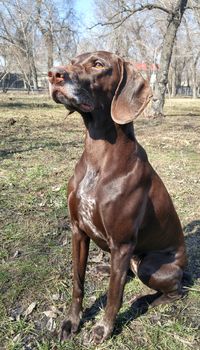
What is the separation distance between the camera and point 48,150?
734 centimetres

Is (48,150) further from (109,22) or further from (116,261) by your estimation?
(109,22)

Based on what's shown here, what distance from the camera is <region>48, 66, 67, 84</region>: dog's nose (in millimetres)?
2064

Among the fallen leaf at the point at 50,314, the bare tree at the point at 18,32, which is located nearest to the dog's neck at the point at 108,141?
the fallen leaf at the point at 50,314

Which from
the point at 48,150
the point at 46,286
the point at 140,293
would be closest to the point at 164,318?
the point at 140,293

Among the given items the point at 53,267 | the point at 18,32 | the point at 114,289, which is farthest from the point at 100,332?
the point at 18,32

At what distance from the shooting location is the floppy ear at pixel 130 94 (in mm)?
2320

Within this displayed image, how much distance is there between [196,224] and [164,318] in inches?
66.5

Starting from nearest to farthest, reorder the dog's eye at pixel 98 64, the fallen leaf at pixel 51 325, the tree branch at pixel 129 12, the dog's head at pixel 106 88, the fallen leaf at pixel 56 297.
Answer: the dog's head at pixel 106 88 < the dog's eye at pixel 98 64 < the fallen leaf at pixel 51 325 < the fallen leaf at pixel 56 297 < the tree branch at pixel 129 12

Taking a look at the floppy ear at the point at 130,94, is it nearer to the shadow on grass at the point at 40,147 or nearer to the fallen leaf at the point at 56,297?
the fallen leaf at the point at 56,297

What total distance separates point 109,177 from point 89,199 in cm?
19

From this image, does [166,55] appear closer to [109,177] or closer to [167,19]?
[167,19]

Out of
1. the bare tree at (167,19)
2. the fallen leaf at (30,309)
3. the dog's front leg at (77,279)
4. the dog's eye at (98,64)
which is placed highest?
the bare tree at (167,19)

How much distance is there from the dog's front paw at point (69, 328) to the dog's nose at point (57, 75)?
1.65 m

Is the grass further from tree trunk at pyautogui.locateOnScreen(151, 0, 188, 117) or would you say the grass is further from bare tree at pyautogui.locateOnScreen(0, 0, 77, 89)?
bare tree at pyautogui.locateOnScreen(0, 0, 77, 89)
